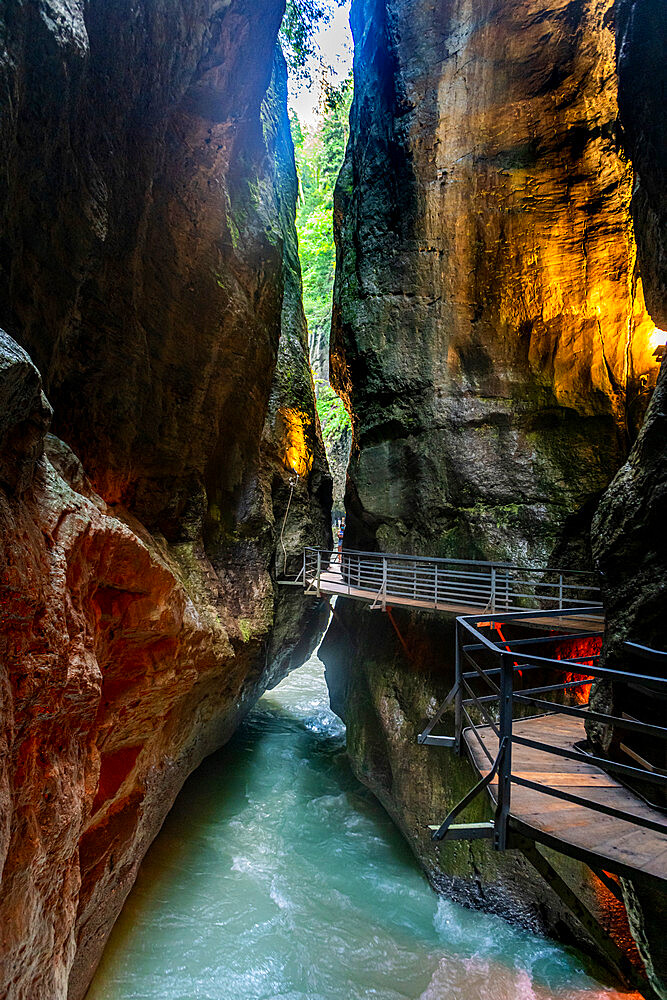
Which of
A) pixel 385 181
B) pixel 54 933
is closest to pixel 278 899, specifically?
pixel 54 933

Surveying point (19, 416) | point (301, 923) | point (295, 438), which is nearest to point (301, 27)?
point (295, 438)

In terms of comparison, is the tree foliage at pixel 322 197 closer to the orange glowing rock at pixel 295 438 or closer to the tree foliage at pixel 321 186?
the tree foliage at pixel 321 186

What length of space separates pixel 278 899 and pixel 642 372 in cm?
1139

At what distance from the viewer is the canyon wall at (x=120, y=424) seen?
3.11 metres

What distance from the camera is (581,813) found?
10.1 feet

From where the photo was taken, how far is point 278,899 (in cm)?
721

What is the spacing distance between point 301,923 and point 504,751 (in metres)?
6.39

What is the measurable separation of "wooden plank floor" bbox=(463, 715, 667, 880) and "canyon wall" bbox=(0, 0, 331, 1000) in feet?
10.0

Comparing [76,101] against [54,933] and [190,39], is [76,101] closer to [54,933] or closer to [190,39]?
[190,39]

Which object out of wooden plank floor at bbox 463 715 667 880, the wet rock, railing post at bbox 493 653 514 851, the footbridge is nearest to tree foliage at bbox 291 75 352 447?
the wet rock

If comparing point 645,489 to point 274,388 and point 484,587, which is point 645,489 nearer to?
point 484,587

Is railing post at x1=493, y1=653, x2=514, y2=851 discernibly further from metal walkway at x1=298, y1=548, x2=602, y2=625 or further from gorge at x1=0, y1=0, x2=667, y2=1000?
metal walkway at x1=298, y1=548, x2=602, y2=625

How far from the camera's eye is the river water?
583 centimetres

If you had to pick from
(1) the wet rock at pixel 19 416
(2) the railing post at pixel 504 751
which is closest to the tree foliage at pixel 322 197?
(1) the wet rock at pixel 19 416
